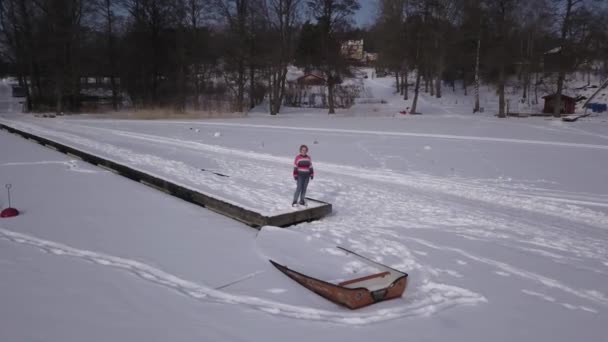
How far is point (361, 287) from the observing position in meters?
5.12

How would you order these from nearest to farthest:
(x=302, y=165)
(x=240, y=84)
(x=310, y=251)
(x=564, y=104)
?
1. (x=310, y=251)
2. (x=302, y=165)
3. (x=564, y=104)
4. (x=240, y=84)

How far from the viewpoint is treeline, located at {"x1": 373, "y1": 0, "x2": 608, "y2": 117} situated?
31.2m

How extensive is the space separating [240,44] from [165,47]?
869cm

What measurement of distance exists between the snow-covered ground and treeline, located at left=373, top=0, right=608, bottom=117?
21266 mm

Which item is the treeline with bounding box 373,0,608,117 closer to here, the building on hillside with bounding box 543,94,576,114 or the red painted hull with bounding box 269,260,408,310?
the building on hillside with bounding box 543,94,576,114

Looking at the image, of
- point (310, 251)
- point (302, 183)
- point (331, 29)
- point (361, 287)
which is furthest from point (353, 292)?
point (331, 29)

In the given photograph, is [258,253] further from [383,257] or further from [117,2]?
[117,2]

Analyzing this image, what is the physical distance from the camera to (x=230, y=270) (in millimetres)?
5844

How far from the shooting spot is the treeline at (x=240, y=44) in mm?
33688

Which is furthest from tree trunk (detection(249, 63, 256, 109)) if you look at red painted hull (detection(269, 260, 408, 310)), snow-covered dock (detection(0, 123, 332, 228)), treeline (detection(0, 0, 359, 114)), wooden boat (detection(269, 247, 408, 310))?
red painted hull (detection(269, 260, 408, 310))

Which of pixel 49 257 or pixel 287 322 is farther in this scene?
pixel 49 257

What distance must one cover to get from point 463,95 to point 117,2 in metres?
39.8

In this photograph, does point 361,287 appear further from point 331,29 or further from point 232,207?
point 331,29

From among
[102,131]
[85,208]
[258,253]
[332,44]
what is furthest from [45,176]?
[332,44]
